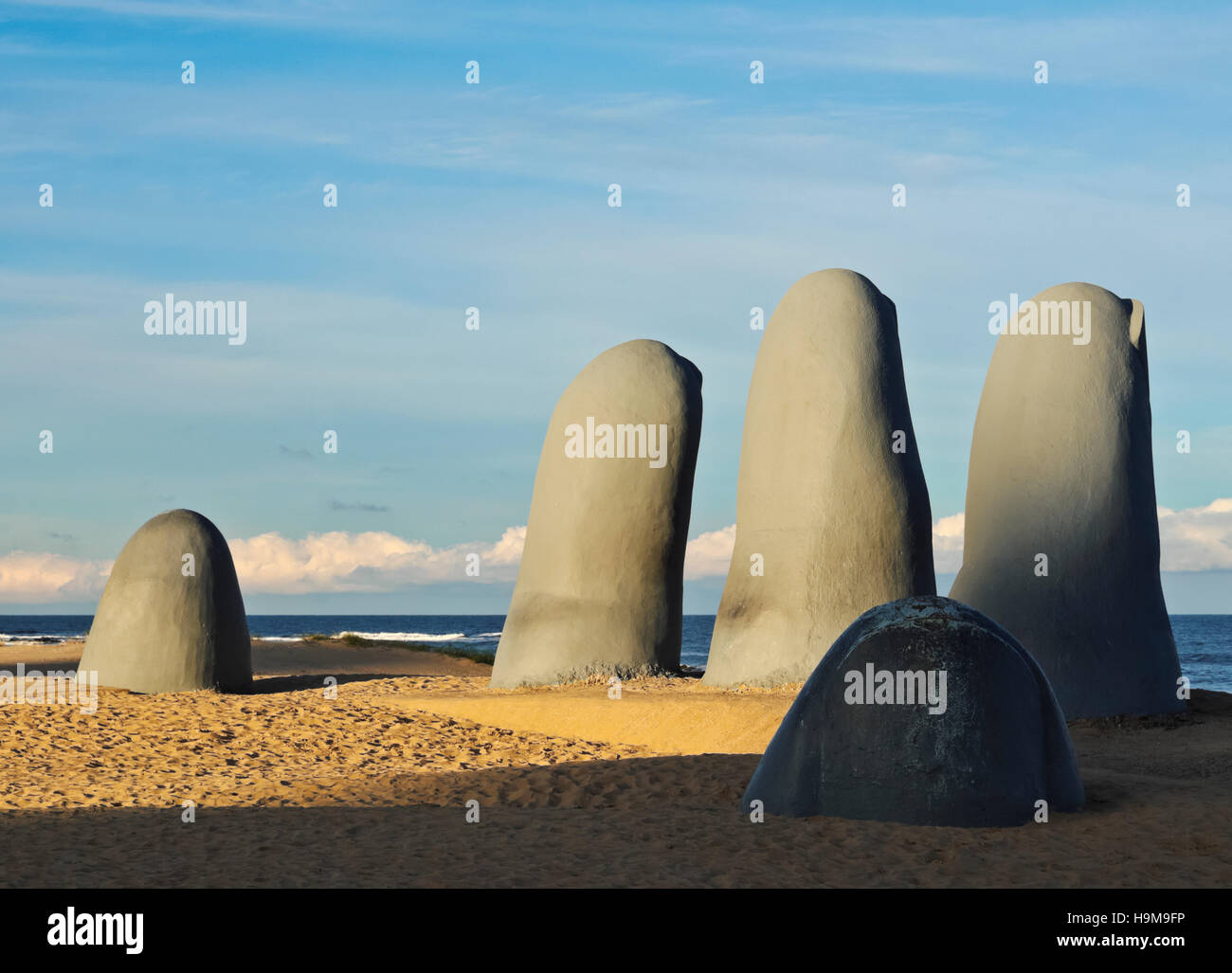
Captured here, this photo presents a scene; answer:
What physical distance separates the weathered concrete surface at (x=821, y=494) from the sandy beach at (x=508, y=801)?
755mm

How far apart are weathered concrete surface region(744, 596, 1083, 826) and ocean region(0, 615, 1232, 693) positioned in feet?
30.9

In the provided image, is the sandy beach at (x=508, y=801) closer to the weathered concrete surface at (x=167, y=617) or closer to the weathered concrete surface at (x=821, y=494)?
the weathered concrete surface at (x=167, y=617)

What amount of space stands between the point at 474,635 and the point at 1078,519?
5148cm

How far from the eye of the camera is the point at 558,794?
26.9 feet

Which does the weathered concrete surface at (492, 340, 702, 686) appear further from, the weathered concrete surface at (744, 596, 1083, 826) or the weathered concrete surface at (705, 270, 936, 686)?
the weathered concrete surface at (744, 596, 1083, 826)

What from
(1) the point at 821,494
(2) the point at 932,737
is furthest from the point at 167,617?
(2) the point at 932,737

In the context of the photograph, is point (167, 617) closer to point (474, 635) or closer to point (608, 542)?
point (608, 542)

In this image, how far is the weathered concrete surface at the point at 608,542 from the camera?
13828 mm

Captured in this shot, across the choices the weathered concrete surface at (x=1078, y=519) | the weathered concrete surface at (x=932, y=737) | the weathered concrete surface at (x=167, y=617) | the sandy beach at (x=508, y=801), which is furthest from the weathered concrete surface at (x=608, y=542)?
the weathered concrete surface at (x=932, y=737)

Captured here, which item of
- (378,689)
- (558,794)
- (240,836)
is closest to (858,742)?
(558,794)

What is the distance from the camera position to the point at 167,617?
45.5 ft

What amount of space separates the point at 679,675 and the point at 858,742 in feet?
24.8

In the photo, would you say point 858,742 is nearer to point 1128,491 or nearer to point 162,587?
point 1128,491

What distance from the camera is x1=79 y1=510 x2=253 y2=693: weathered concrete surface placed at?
13.8 meters
